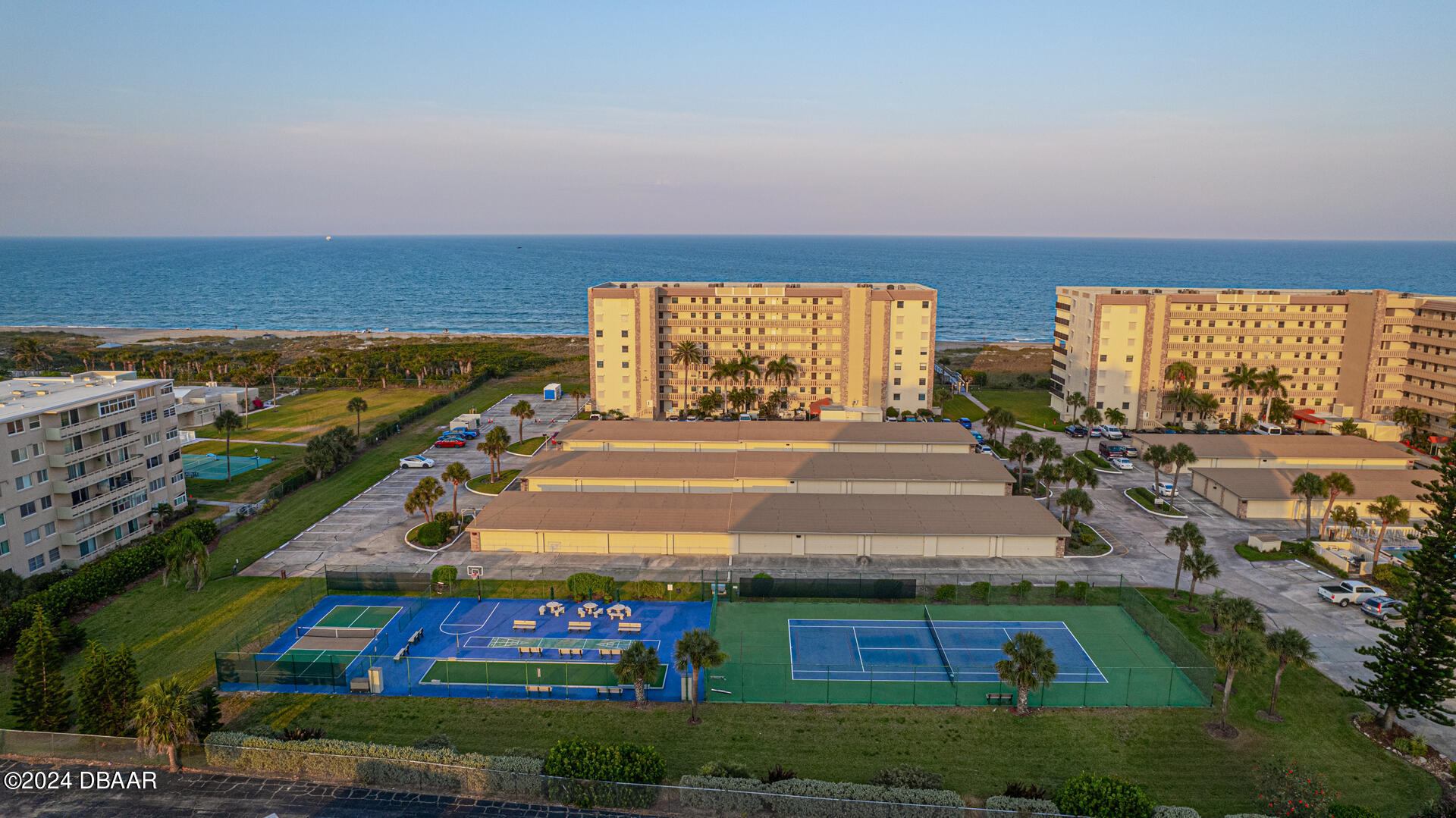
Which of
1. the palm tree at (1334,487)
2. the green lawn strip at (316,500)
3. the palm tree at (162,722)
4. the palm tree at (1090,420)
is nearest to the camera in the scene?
the palm tree at (162,722)

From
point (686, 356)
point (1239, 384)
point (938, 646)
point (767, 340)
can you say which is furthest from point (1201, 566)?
point (686, 356)

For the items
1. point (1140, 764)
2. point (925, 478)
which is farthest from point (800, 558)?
point (1140, 764)

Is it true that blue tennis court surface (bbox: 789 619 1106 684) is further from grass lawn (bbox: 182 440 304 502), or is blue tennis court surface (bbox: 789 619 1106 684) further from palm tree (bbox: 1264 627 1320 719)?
grass lawn (bbox: 182 440 304 502)

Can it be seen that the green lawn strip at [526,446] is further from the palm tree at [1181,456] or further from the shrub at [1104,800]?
the shrub at [1104,800]

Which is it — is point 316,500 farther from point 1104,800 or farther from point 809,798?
point 1104,800

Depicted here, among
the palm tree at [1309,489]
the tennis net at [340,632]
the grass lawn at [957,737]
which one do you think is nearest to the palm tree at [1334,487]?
the palm tree at [1309,489]

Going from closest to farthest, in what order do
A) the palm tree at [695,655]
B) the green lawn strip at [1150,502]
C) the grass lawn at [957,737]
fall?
1. the grass lawn at [957,737]
2. the palm tree at [695,655]
3. the green lawn strip at [1150,502]

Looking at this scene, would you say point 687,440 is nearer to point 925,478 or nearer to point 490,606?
point 925,478
